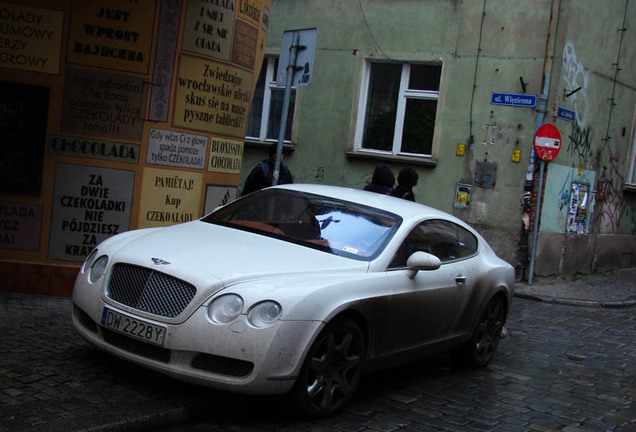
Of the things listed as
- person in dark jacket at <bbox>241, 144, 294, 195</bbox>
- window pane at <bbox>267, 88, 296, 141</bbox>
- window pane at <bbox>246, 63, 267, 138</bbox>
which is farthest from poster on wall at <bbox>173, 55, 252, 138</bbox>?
window pane at <bbox>246, 63, 267, 138</bbox>

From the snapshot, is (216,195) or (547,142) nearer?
(216,195)

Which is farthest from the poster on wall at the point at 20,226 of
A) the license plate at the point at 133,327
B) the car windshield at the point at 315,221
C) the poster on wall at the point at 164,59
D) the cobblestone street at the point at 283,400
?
the license plate at the point at 133,327

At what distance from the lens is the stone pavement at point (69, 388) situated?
4.40m

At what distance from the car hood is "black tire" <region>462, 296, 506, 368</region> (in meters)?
2.00

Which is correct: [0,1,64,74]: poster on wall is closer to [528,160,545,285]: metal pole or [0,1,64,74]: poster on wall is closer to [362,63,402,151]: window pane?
[362,63,402,151]: window pane

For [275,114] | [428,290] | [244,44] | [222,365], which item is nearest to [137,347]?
[222,365]

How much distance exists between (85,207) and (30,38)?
1.77m

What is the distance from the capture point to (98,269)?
548 cm

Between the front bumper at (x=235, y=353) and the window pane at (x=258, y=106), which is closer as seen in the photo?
the front bumper at (x=235, y=353)

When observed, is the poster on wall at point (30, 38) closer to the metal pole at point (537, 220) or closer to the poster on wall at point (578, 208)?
the metal pole at point (537, 220)

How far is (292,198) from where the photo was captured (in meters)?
6.52

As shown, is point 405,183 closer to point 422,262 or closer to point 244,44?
point 244,44

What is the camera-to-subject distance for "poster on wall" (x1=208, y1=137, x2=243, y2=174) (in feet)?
29.3

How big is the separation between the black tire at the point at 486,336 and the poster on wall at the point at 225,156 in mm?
3553
